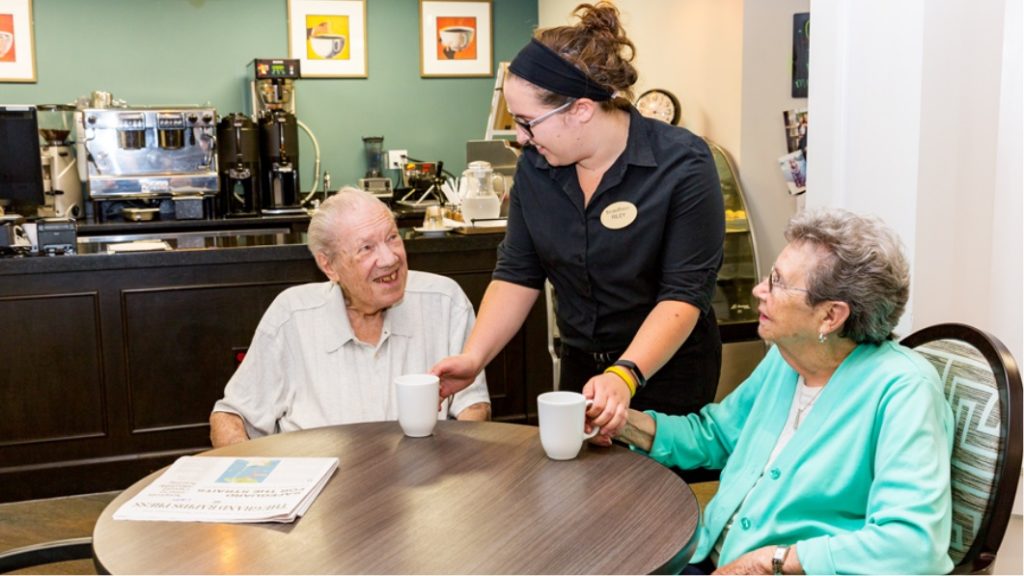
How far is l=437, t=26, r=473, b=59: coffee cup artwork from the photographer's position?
7.19 metres

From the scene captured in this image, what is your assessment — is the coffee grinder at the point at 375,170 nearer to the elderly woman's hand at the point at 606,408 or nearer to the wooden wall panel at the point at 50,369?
the wooden wall panel at the point at 50,369

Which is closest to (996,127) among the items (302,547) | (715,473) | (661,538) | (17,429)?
(715,473)

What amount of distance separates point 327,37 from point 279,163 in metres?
1.28

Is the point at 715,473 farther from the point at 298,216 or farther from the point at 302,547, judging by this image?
the point at 298,216

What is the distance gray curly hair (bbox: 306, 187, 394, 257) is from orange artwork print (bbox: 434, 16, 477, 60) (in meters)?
5.00

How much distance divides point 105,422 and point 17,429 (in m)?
0.31

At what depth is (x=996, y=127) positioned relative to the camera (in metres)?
2.12

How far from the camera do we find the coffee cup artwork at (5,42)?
247 inches

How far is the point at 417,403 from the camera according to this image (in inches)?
74.5

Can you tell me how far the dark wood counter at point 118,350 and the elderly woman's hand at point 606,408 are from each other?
227 cm

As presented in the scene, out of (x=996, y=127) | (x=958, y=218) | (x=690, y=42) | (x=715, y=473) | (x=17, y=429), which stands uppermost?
(x=690, y=42)

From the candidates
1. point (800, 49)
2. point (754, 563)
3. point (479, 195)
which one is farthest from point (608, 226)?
point (800, 49)

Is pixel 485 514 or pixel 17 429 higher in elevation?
pixel 485 514

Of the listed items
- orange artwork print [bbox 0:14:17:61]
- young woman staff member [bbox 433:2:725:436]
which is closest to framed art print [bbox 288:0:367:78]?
orange artwork print [bbox 0:14:17:61]
